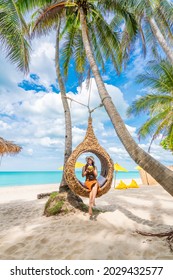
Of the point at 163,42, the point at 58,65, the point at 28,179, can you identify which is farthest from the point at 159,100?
the point at 28,179

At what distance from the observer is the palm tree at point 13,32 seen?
4.73m

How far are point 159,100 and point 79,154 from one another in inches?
227

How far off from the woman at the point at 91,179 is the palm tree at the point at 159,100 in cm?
363

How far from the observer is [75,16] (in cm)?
614

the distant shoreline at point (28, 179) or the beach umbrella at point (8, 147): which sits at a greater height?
the beach umbrella at point (8, 147)

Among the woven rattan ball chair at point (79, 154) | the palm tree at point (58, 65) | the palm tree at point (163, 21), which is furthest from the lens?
the palm tree at point (163, 21)

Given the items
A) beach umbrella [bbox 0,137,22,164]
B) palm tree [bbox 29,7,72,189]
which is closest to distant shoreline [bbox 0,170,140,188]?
beach umbrella [bbox 0,137,22,164]

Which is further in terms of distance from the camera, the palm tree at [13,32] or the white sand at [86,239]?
the palm tree at [13,32]

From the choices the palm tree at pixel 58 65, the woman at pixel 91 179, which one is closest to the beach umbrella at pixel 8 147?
the palm tree at pixel 58 65

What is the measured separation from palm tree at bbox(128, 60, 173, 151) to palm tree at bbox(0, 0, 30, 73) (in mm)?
5010

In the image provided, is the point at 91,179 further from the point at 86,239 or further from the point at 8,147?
the point at 8,147

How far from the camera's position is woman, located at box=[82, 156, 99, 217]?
14.2 feet

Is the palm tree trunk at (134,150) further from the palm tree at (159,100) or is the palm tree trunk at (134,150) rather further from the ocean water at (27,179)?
the ocean water at (27,179)
